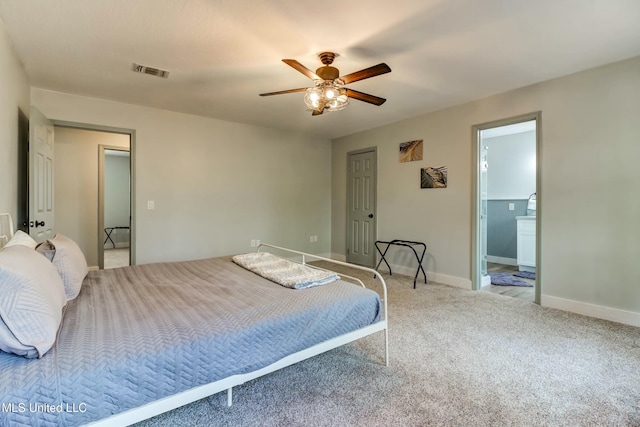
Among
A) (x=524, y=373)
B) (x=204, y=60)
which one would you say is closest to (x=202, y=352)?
(x=524, y=373)

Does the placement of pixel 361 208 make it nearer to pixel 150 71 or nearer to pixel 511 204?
pixel 511 204

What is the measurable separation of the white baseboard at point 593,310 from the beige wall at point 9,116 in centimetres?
514

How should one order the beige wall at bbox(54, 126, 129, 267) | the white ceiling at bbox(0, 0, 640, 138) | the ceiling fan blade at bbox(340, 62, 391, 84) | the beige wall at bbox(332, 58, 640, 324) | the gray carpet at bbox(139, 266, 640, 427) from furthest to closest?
the beige wall at bbox(54, 126, 129, 267), the beige wall at bbox(332, 58, 640, 324), the ceiling fan blade at bbox(340, 62, 391, 84), the white ceiling at bbox(0, 0, 640, 138), the gray carpet at bbox(139, 266, 640, 427)

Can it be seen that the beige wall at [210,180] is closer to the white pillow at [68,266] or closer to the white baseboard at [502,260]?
the white pillow at [68,266]

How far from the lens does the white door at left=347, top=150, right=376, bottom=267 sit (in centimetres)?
521

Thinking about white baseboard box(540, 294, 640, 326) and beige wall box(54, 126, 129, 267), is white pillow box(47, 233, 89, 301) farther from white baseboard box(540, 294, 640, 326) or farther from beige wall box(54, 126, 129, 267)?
white baseboard box(540, 294, 640, 326)

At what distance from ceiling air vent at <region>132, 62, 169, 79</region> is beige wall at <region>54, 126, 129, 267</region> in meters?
2.60

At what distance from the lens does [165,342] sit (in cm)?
130

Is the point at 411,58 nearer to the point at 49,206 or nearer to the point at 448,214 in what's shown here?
the point at 448,214

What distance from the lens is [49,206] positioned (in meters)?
3.38

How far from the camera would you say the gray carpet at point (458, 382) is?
5.14 ft

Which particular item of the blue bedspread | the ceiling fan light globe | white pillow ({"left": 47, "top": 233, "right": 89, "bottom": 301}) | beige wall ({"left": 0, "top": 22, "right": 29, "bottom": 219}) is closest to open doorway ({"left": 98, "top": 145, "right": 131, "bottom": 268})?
beige wall ({"left": 0, "top": 22, "right": 29, "bottom": 219})

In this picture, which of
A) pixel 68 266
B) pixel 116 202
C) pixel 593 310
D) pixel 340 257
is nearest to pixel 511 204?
pixel 593 310

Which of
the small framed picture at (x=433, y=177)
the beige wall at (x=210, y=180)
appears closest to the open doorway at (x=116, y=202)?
the beige wall at (x=210, y=180)
